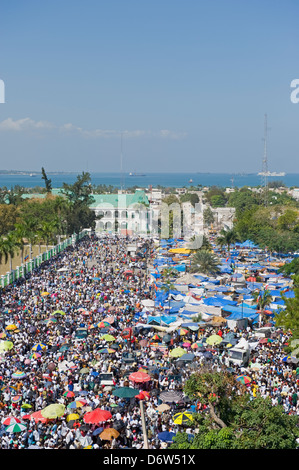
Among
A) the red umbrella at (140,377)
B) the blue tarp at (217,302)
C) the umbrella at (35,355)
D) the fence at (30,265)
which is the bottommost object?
the umbrella at (35,355)

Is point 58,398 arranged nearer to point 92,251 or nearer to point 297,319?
point 297,319

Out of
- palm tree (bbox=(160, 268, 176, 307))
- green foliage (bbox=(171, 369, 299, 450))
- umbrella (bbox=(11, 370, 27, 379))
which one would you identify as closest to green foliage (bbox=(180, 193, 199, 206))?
palm tree (bbox=(160, 268, 176, 307))

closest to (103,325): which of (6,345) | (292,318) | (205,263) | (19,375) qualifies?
(6,345)

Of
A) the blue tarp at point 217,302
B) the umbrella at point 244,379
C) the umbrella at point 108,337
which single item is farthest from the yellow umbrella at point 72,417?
the blue tarp at point 217,302

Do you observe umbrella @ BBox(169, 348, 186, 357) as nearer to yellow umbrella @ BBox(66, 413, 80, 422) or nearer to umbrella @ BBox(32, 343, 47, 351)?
umbrella @ BBox(32, 343, 47, 351)

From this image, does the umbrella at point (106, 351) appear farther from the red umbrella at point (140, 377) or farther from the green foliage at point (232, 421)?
the green foliage at point (232, 421)
